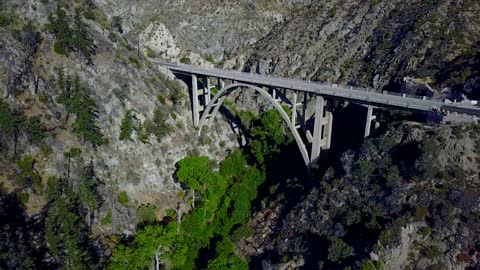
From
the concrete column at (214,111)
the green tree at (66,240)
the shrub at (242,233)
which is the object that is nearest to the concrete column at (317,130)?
the shrub at (242,233)

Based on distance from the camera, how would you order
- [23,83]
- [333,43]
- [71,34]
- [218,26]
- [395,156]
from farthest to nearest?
1. [218,26]
2. [333,43]
3. [71,34]
4. [23,83]
5. [395,156]

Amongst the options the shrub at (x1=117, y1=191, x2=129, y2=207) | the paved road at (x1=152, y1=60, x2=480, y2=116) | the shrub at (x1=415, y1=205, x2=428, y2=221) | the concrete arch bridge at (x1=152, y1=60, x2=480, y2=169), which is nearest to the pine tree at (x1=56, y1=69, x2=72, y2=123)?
the shrub at (x1=117, y1=191, x2=129, y2=207)

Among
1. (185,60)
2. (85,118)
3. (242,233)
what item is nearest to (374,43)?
(185,60)

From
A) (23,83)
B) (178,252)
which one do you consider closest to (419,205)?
(178,252)

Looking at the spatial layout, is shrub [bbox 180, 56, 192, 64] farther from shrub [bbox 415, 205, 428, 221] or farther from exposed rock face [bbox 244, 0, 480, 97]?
shrub [bbox 415, 205, 428, 221]

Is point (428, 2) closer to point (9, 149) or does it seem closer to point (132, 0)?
point (132, 0)
